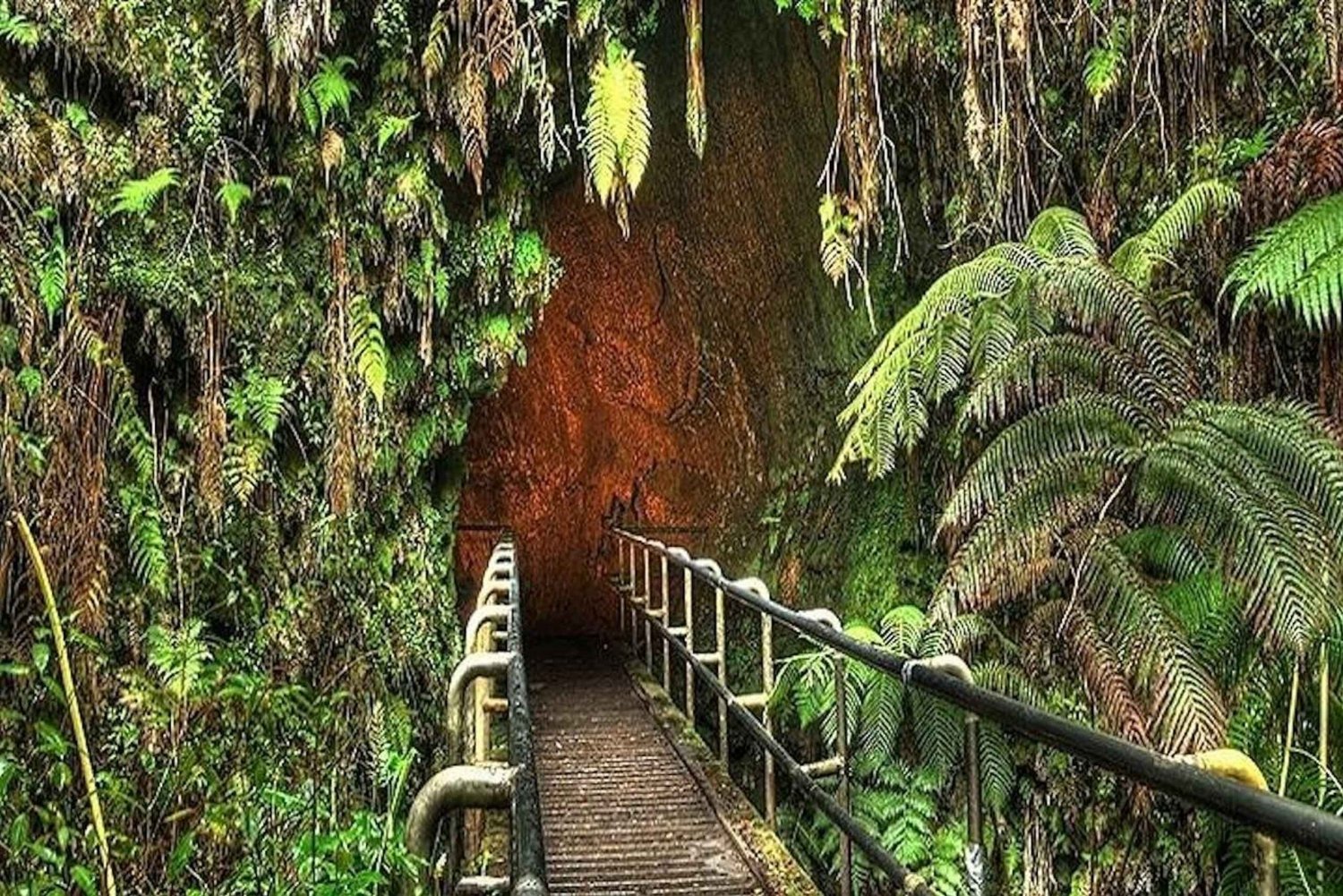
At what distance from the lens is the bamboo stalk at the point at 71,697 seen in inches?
135

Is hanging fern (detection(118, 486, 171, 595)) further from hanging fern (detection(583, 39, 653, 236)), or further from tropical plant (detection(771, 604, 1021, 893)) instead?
tropical plant (detection(771, 604, 1021, 893))

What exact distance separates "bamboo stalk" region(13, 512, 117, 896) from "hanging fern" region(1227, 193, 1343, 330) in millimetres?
3781

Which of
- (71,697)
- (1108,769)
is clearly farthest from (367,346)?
(1108,769)

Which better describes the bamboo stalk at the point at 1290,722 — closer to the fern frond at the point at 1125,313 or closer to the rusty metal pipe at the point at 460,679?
the fern frond at the point at 1125,313

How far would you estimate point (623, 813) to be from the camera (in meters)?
3.98

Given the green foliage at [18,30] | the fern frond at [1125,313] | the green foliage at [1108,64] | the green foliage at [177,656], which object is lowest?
the green foliage at [177,656]

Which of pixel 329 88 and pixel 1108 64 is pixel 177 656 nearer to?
pixel 329 88

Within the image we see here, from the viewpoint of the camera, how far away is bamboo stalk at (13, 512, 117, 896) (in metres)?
3.42

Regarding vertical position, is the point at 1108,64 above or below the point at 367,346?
above

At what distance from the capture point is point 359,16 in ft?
20.4

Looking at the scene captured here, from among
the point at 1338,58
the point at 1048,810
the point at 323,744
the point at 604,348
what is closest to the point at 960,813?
the point at 1048,810

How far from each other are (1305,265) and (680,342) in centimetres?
682

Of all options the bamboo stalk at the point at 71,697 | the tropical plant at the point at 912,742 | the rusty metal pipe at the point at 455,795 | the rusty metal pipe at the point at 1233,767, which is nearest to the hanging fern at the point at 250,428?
the bamboo stalk at the point at 71,697

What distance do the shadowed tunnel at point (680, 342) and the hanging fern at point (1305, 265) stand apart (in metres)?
3.26
